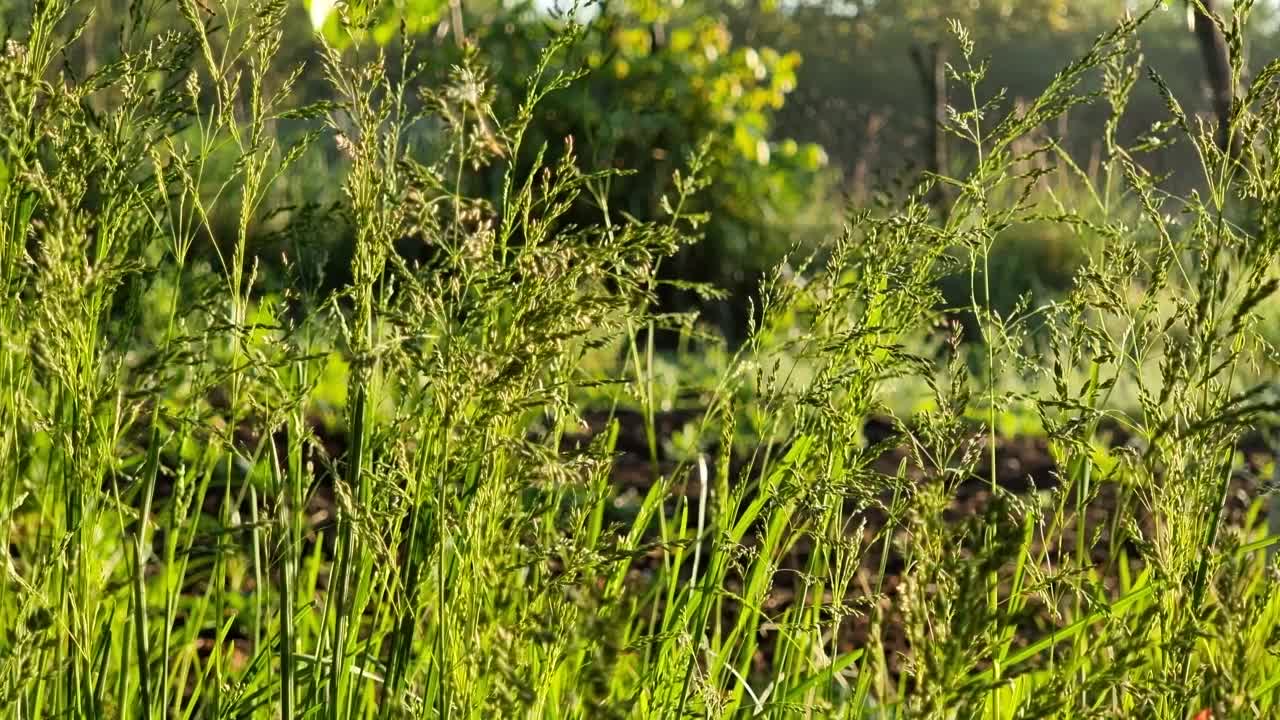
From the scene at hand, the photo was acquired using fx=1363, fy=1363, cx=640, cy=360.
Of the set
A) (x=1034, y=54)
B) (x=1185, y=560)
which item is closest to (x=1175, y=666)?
(x=1185, y=560)

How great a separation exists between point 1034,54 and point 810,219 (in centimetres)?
2588

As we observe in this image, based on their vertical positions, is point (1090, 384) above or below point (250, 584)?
above

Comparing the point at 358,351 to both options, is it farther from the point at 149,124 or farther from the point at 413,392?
the point at 149,124

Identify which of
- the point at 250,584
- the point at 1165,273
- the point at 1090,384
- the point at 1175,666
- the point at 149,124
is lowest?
the point at 250,584

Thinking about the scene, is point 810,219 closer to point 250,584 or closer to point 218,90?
point 250,584

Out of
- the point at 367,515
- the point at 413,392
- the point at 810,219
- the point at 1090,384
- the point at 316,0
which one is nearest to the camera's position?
the point at 367,515

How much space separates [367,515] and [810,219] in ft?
33.9

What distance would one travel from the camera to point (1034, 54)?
3472 cm

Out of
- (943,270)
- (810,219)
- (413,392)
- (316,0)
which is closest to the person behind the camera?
(413,392)

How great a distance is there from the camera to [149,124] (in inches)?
56.9

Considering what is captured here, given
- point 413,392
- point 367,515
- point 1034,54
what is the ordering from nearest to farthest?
1. point 367,515
2. point 413,392
3. point 1034,54

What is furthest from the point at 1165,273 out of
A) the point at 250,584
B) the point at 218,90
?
the point at 250,584

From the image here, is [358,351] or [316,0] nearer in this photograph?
[358,351]

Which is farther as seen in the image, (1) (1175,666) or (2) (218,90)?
(2) (218,90)
